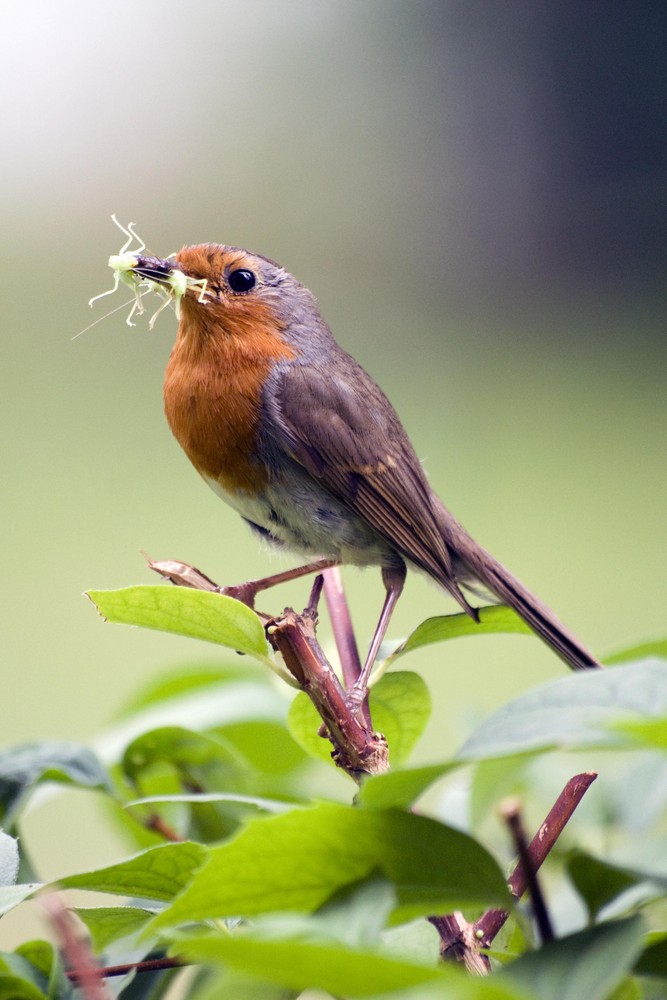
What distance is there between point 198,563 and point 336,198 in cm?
749

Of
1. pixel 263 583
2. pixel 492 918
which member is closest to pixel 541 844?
pixel 492 918

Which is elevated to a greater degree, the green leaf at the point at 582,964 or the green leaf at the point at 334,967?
the green leaf at the point at 334,967

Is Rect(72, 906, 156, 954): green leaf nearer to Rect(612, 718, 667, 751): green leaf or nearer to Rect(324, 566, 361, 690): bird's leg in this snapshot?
Rect(324, 566, 361, 690): bird's leg

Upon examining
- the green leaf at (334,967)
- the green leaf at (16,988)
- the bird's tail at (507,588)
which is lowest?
the bird's tail at (507,588)

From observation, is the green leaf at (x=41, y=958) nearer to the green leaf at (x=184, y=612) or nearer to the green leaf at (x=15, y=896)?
the green leaf at (x=15, y=896)

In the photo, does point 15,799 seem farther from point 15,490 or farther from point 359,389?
point 15,490

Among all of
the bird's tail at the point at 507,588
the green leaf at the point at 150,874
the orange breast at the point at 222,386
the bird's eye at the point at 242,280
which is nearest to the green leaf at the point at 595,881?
the green leaf at the point at 150,874

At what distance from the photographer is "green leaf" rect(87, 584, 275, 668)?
1.03m

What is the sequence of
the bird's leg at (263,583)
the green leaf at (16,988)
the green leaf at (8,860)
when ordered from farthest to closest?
the bird's leg at (263,583), the green leaf at (8,860), the green leaf at (16,988)

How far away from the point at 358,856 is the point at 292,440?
57.4 inches

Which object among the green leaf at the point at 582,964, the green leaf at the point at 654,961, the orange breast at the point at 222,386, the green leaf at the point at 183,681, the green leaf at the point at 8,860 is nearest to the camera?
the green leaf at the point at 582,964

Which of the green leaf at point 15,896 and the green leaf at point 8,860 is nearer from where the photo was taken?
the green leaf at point 15,896

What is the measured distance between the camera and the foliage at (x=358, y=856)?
632 mm

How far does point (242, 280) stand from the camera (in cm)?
230
